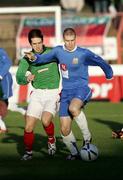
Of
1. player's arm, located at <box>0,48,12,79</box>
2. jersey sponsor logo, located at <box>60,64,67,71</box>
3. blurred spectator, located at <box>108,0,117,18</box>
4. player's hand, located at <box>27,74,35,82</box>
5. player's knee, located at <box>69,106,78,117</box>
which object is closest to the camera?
player's knee, located at <box>69,106,78,117</box>

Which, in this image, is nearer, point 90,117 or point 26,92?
point 90,117

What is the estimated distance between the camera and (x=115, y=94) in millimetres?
22578

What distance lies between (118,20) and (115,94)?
322 centimetres

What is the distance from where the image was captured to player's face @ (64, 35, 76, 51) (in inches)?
482

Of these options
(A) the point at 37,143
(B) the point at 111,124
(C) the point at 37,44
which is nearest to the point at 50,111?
(C) the point at 37,44

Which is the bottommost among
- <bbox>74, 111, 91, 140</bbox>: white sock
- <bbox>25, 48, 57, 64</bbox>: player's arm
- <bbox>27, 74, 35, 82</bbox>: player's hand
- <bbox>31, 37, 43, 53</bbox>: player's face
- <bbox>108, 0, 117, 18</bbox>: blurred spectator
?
<bbox>74, 111, 91, 140</bbox>: white sock

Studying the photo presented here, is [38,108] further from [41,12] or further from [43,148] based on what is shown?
[41,12]

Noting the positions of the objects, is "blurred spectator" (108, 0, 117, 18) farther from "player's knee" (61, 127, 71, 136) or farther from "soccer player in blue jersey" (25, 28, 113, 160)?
"player's knee" (61, 127, 71, 136)

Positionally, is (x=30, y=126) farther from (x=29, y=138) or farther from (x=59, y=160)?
(x=59, y=160)

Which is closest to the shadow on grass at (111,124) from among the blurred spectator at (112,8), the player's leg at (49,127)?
the player's leg at (49,127)

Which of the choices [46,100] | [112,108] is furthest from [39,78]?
[112,108]

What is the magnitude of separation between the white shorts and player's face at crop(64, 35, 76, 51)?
0.84m

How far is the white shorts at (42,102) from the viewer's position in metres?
12.8

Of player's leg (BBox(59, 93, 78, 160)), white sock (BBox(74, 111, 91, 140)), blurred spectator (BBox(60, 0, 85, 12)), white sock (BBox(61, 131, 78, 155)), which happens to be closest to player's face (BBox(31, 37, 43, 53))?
player's leg (BBox(59, 93, 78, 160))
